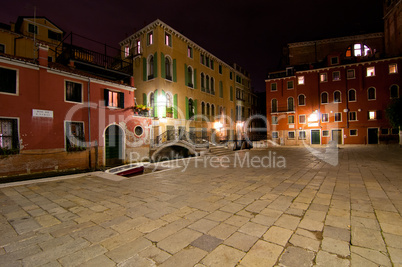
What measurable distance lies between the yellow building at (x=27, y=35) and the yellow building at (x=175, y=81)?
6738mm

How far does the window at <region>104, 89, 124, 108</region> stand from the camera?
1229 centimetres

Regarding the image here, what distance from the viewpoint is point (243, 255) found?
2.34 m

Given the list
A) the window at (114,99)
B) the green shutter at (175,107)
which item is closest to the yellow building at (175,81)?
the green shutter at (175,107)

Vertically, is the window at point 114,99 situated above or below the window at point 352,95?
below

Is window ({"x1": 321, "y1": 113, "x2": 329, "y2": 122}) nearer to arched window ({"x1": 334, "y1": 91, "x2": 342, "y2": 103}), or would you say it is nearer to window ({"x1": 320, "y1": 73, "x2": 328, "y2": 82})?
arched window ({"x1": 334, "y1": 91, "x2": 342, "y2": 103})

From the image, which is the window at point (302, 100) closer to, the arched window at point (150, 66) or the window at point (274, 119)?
the window at point (274, 119)

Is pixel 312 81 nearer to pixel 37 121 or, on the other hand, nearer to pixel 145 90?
pixel 145 90

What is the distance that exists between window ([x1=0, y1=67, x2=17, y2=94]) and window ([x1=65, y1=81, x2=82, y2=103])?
2161 millimetres

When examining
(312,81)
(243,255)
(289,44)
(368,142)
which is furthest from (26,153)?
(289,44)

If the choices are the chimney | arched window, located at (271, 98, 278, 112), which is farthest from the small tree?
the chimney

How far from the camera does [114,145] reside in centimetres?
1295

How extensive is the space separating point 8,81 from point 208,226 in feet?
37.2

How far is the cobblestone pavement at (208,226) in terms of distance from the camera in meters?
2.32

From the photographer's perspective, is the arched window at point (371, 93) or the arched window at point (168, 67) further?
the arched window at point (371, 93)
